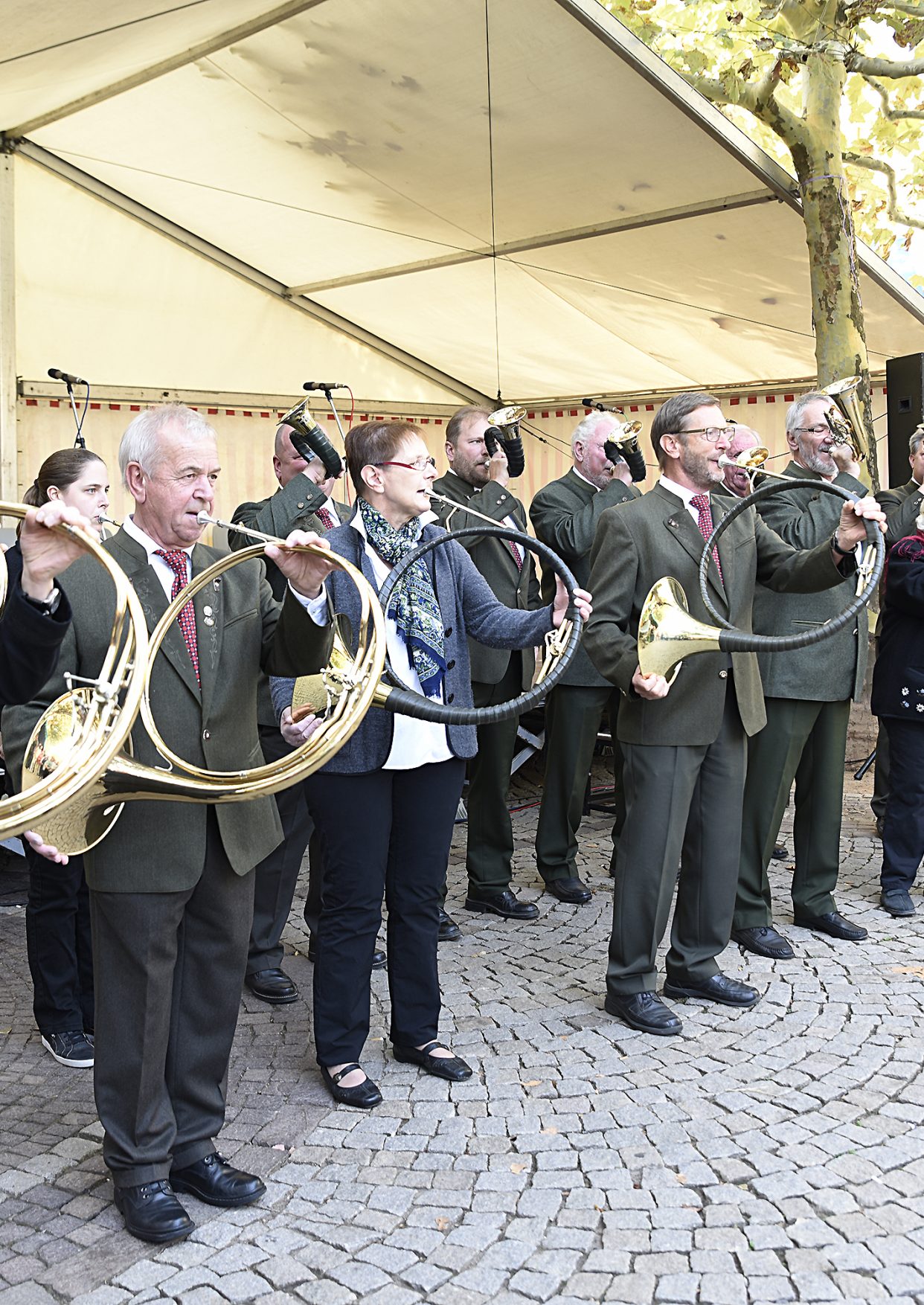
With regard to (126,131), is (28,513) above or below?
below

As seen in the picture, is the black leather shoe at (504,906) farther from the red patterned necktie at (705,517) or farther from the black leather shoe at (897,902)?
the red patterned necktie at (705,517)

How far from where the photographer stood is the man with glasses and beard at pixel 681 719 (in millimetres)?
4395

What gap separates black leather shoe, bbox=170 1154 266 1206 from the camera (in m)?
3.24

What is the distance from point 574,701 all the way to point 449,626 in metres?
2.28

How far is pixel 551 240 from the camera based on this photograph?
30.6 feet

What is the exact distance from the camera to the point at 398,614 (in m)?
3.88

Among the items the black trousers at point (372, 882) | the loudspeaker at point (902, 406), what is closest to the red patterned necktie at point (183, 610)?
the black trousers at point (372, 882)

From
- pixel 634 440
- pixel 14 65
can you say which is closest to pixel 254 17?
pixel 14 65

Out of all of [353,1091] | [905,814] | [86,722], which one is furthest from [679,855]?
[86,722]

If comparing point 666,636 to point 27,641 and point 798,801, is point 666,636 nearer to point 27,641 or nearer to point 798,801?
point 798,801

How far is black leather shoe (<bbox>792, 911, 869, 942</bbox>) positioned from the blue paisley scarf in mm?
2481

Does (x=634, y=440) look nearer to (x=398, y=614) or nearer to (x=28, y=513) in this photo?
(x=398, y=614)

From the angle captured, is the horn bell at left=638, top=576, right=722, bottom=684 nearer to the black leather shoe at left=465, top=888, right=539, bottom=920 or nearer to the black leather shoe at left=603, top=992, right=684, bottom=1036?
the black leather shoe at left=603, top=992, right=684, bottom=1036

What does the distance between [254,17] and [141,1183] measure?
23.0 ft
